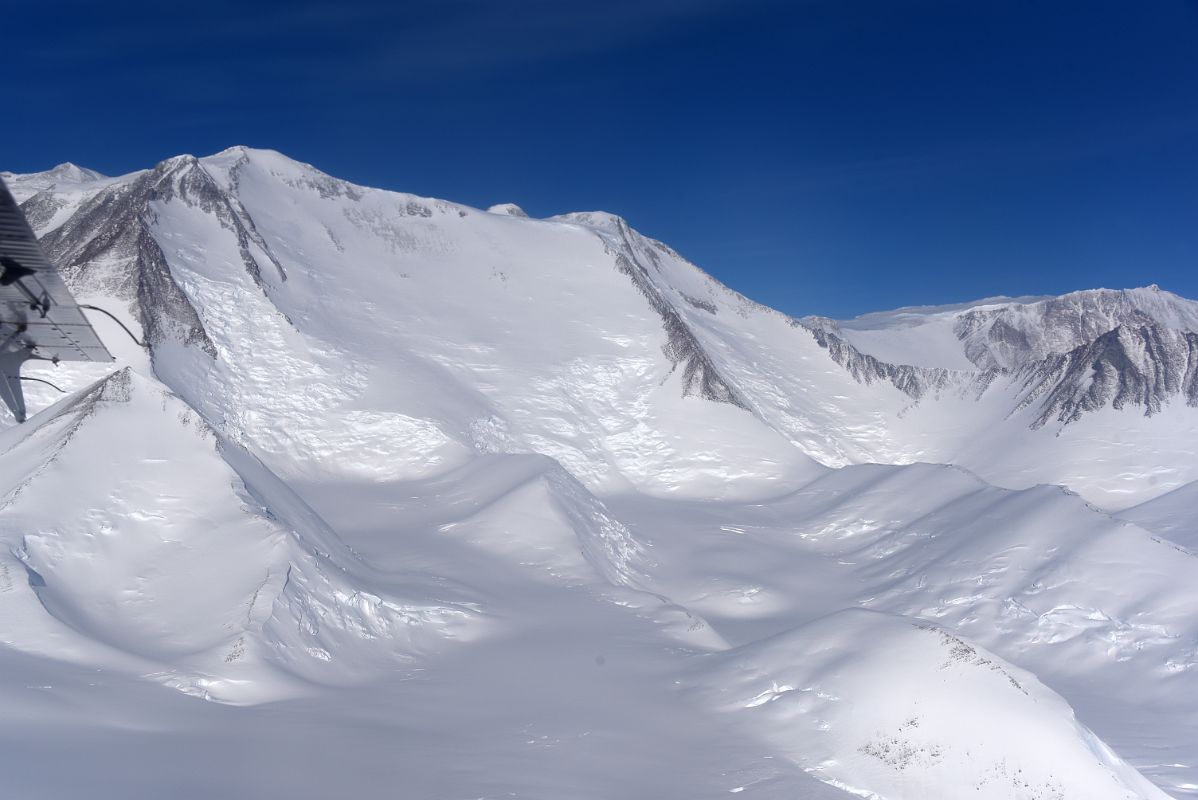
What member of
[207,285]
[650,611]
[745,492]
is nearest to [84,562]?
[650,611]

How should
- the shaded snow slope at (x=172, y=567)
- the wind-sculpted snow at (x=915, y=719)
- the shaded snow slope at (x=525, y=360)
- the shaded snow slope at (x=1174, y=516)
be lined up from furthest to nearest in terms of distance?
the shaded snow slope at (x=525, y=360) < the shaded snow slope at (x=1174, y=516) < the shaded snow slope at (x=172, y=567) < the wind-sculpted snow at (x=915, y=719)

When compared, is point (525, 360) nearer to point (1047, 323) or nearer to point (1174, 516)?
point (1174, 516)

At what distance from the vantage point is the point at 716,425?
Answer: 61875mm

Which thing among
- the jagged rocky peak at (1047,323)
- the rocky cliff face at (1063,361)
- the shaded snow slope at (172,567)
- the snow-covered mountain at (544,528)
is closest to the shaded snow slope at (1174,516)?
the snow-covered mountain at (544,528)

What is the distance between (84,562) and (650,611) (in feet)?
66.2

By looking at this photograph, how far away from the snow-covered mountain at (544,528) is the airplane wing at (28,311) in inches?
308

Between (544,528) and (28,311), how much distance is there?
1333 inches

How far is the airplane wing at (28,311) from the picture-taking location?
17.9ft

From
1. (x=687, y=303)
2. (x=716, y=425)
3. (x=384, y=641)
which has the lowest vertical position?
(x=384, y=641)

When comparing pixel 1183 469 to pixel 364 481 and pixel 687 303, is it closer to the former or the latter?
pixel 687 303

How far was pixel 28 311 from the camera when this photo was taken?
21.4 ft

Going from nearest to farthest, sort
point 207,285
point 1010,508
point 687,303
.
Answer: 1. point 1010,508
2. point 207,285
3. point 687,303

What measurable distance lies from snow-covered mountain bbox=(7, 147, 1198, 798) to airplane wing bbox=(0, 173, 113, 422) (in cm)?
781

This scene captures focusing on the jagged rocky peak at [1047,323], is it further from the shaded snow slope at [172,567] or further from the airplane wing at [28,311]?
the airplane wing at [28,311]
